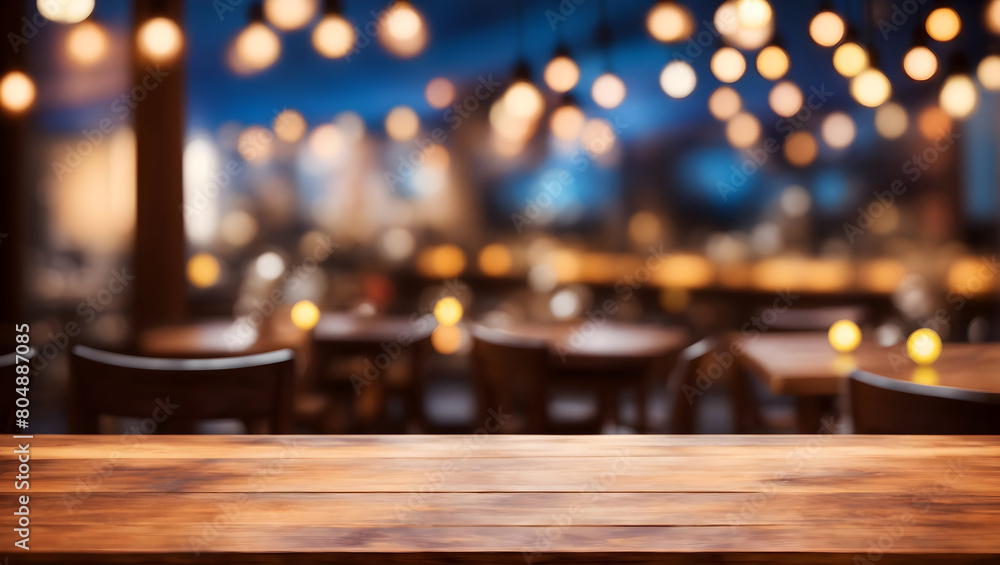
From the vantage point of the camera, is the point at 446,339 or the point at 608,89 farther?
the point at 446,339

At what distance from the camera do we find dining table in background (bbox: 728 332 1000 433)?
2.05 metres

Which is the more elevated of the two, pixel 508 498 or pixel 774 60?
pixel 774 60

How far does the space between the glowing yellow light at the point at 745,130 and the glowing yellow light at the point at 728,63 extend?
2.33 meters

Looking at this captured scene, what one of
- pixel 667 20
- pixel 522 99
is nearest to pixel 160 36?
pixel 522 99

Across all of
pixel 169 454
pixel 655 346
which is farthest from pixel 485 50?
pixel 169 454

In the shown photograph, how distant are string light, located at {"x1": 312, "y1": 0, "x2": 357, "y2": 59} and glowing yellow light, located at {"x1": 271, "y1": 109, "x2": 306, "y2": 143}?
324 cm

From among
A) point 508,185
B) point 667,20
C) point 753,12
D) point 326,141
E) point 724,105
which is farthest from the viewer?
point 326,141

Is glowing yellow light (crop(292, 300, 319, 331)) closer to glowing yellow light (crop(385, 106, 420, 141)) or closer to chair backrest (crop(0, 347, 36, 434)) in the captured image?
chair backrest (crop(0, 347, 36, 434))

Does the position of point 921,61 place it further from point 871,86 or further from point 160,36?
point 160,36

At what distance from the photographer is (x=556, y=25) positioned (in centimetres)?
564

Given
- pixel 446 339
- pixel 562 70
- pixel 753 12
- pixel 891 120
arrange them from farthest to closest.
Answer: pixel 891 120
pixel 446 339
pixel 562 70
pixel 753 12

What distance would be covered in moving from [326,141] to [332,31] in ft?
11.1

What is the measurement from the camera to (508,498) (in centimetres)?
88

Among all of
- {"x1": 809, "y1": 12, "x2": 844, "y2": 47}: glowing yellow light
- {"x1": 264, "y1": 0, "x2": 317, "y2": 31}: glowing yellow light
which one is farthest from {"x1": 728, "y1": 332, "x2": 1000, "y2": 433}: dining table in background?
{"x1": 264, "y1": 0, "x2": 317, "y2": 31}: glowing yellow light
